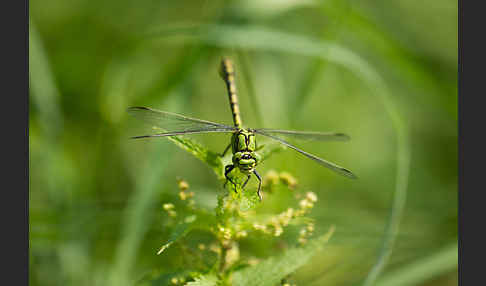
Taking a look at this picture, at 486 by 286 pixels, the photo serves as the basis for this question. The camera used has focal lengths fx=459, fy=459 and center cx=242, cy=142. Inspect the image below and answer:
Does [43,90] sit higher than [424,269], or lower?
higher

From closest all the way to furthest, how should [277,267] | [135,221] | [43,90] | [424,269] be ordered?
[277,267] < [135,221] < [424,269] < [43,90]

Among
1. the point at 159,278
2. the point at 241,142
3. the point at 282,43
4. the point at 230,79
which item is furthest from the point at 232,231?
the point at 282,43

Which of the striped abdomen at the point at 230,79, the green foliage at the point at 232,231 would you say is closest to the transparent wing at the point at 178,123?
the green foliage at the point at 232,231

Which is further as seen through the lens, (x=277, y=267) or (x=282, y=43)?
(x=282, y=43)

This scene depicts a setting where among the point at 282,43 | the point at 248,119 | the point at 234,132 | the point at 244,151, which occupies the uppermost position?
the point at 248,119

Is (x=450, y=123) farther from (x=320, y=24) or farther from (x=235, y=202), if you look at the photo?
(x=235, y=202)

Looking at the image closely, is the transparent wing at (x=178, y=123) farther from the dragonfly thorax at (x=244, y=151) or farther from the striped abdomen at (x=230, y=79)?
the striped abdomen at (x=230, y=79)

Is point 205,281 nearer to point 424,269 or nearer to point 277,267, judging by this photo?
point 277,267

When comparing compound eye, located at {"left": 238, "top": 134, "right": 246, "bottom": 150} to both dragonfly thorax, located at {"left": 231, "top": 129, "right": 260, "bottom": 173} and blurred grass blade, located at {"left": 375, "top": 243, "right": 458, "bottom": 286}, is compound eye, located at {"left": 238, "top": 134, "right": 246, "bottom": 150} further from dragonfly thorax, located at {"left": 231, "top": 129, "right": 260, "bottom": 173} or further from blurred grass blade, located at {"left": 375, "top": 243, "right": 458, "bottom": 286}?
blurred grass blade, located at {"left": 375, "top": 243, "right": 458, "bottom": 286}
